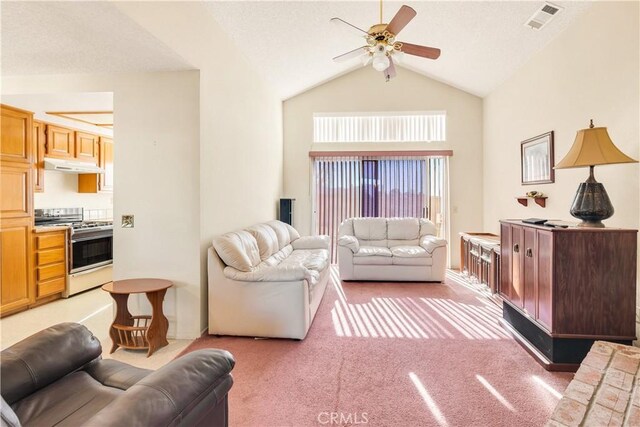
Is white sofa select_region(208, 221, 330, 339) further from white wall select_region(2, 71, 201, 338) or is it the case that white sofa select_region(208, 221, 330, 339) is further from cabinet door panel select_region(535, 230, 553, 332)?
cabinet door panel select_region(535, 230, 553, 332)

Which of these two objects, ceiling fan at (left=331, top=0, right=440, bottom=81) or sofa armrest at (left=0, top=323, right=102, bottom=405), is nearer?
sofa armrest at (left=0, top=323, right=102, bottom=405)

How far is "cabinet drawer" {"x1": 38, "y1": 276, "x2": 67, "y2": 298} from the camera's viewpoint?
3.79 metres

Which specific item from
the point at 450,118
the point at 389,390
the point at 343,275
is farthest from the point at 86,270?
the point at 450,118

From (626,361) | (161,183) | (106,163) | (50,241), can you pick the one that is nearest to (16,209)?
(50,241)

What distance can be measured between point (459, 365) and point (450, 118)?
15.5 ft

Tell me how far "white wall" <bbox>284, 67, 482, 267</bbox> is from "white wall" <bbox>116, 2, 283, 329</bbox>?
1.29 metres

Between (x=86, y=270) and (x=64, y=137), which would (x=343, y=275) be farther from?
(x=64, y=137)

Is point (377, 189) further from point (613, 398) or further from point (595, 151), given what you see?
point (613, 398)

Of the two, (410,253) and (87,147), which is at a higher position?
(87,147)

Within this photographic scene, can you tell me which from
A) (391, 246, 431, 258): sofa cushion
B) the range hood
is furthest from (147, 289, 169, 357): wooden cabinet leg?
(391, 246, 431, 258): sofa cushion

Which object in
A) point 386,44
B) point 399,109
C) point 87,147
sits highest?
point 399,109

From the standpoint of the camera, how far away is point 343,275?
16.3 ft

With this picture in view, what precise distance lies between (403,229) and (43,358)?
4.86 meters

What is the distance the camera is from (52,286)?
3.93 m
